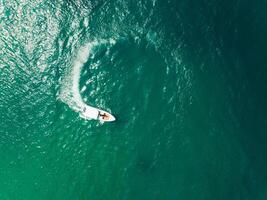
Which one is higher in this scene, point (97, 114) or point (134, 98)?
point (134, 98)

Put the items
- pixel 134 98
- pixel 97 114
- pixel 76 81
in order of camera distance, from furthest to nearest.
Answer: pixel 76 81 < pixel 134 98 < pixel 97 114

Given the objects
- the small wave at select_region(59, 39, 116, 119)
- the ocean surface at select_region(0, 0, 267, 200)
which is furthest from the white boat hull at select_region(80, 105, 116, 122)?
the ocean surface at select_region(0, 0, 267, 200)

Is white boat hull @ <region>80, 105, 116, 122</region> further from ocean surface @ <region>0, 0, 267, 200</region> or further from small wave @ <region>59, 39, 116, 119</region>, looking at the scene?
ocean surface @ <region>0, 0, 267, 200</region>

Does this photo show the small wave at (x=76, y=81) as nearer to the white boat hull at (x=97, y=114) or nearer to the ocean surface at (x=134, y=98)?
the ocean surface at (x=134, y=98)

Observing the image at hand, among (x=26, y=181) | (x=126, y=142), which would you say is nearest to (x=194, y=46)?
(x=126, y=142)

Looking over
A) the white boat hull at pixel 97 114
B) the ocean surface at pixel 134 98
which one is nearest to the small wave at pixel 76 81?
the ocean surface at pixel 134 98

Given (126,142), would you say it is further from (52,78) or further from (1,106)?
(1,106)

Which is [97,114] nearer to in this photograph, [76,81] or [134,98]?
[134,98]

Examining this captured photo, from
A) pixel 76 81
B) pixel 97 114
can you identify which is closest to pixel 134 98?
pixel 97 114

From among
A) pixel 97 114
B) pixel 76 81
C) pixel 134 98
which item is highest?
pixel 76 81
